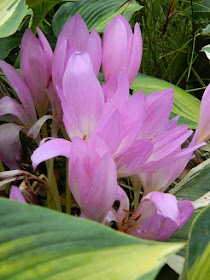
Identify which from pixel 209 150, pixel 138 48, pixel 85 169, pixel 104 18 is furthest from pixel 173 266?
pixel 104 18

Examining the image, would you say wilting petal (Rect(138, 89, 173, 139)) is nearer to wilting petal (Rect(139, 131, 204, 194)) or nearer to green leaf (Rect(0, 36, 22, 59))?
wilting petal (Rect(139, 131, 204, 194))

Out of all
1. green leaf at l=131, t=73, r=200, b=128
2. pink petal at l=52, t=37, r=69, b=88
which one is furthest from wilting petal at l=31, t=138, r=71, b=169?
green leaf at l=131, t=73, r=200, b=128

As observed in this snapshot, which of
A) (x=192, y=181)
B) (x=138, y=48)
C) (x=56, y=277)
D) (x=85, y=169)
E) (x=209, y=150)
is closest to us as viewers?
(x=56, y=277)

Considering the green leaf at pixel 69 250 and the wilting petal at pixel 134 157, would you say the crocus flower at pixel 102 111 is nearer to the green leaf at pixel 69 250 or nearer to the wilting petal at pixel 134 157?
the wilting petal at pixel 134 157

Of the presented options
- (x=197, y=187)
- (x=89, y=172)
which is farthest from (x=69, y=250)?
(x=197, y=187)

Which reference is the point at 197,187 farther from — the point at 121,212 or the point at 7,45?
the point at 7,45

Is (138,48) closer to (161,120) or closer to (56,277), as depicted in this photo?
(161,120)

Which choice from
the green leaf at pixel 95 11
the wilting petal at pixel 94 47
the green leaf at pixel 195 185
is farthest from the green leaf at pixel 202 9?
the wilting petal at pixel 94 47
